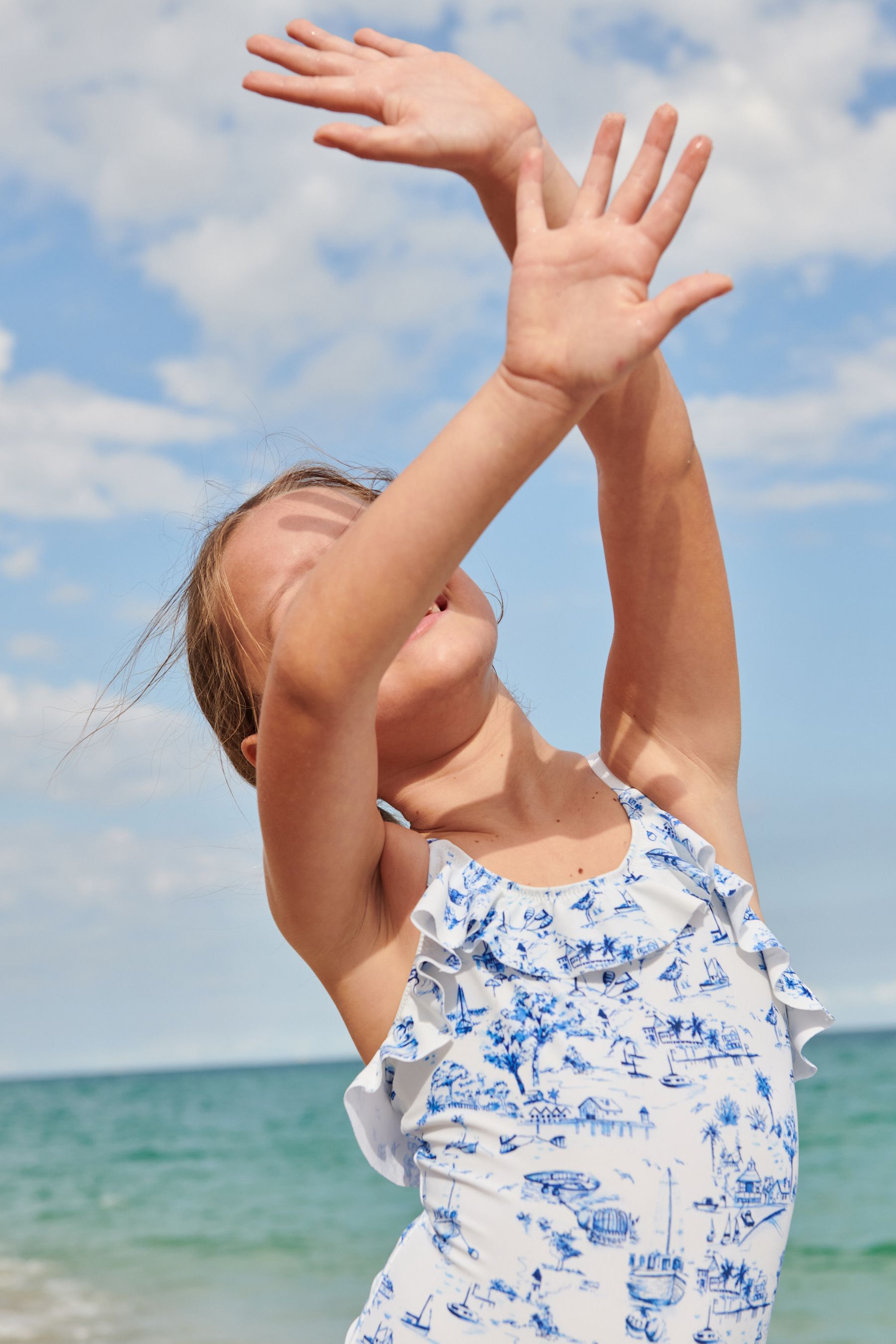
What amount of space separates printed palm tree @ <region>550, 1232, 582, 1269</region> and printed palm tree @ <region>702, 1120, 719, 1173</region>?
0.65 feet

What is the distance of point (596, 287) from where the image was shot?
123cm

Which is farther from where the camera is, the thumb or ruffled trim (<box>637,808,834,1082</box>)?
ruffled trim (<box>637,808,834,1082</box>)

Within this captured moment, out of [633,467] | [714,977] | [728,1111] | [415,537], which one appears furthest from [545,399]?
[728,1111]

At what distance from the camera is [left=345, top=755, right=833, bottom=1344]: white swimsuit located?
1428 mm

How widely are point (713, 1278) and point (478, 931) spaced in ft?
1.64

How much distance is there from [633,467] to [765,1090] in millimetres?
857

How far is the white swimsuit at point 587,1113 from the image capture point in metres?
1.43

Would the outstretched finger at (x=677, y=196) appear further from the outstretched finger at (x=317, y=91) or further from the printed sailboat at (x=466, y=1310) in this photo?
the printed sailboat at (x=466, y=1310)

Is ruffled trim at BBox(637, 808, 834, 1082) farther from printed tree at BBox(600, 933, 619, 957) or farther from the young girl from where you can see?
printed tree at BBox(600, 933, 619, 957)

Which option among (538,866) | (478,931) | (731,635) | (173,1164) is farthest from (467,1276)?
(173,1164)

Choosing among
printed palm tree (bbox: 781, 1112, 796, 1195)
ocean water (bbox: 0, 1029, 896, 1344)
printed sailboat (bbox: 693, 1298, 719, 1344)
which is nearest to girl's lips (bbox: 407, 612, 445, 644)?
printed palm tree (bbox: 781, 1112, 796, 1195)

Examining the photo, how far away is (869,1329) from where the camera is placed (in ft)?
24.7

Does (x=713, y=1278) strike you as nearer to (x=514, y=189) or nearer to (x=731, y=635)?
(x=731, y=635)

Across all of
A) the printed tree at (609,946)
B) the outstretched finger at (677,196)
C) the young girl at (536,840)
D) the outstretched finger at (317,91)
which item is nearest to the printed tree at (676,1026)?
the young girl at (536,840)
